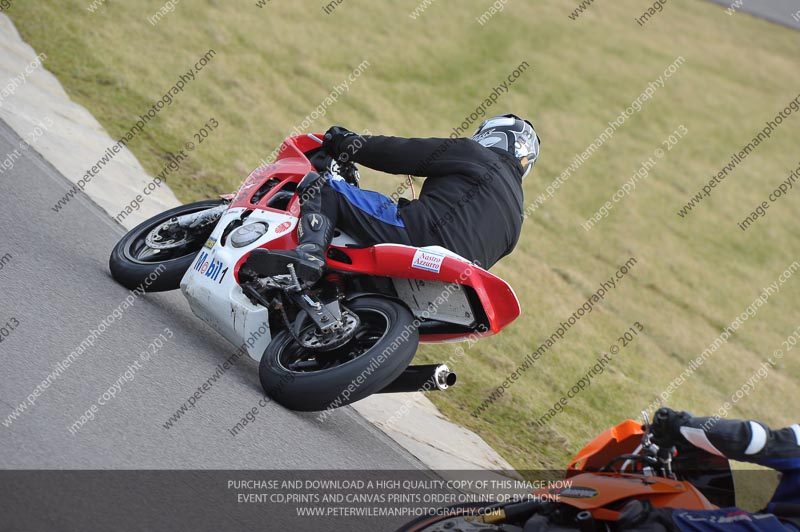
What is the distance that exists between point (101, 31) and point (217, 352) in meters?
8.31

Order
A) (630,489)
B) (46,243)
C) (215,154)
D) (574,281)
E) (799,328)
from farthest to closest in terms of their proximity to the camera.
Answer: (799,328) < (574,281) < (215,154) < (46,243) < (630,489)

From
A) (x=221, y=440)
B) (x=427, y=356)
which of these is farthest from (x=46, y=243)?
(x=427, y=356)

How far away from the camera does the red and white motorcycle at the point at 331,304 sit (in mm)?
4945

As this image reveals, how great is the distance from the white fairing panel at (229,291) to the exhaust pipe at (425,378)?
0.82 m

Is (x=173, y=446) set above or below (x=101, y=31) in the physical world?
above

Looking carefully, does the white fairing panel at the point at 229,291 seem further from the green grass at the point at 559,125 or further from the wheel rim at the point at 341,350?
the green grass at the point at 559,125

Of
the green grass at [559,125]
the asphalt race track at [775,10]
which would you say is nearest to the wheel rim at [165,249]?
the green grass at [559,125]

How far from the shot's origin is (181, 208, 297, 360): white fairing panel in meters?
5.34

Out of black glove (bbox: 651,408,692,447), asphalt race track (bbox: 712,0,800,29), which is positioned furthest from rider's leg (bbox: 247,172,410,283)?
asphalt race track (bbox: 712,0,800,29)

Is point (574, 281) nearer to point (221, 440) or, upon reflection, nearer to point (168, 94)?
point (168, 94)

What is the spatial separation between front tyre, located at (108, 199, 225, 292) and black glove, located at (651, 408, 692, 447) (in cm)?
326

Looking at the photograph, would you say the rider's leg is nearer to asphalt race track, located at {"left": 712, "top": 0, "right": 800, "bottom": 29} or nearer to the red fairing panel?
the red fairing panel

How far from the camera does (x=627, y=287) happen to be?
40.7 feet

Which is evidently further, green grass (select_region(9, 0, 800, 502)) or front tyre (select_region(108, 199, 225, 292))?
green grass (select_region(9, 0, 800, 502))
